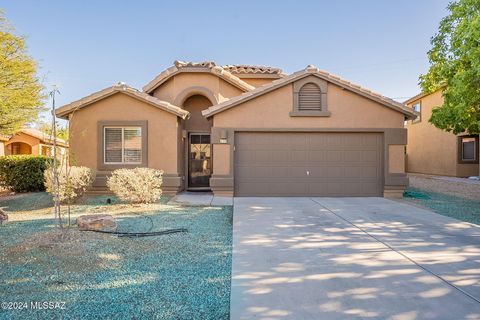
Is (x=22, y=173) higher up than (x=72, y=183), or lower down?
higher up

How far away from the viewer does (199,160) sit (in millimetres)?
13875

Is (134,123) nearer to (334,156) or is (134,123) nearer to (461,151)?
(334,156)

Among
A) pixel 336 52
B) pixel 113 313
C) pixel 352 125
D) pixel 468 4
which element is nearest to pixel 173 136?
pixel 352 125

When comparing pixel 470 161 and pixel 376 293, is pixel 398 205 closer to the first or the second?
pixel 376 293

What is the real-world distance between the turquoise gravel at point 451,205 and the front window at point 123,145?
10071 mm

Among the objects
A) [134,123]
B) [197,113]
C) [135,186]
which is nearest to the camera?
[135,186]

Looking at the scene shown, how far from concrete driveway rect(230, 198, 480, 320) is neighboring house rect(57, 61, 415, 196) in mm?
3773

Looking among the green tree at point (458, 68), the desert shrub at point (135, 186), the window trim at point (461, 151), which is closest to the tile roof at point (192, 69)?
the desert shrub at point (135, 186)

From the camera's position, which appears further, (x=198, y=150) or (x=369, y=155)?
(x=198, y=150)

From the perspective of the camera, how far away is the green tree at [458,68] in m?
8.92

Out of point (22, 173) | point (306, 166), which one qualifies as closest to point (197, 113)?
point (306, 166)

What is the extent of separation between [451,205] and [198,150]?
377 inches

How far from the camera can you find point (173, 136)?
11922mm

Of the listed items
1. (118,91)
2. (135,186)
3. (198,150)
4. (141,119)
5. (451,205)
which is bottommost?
(451,205)
